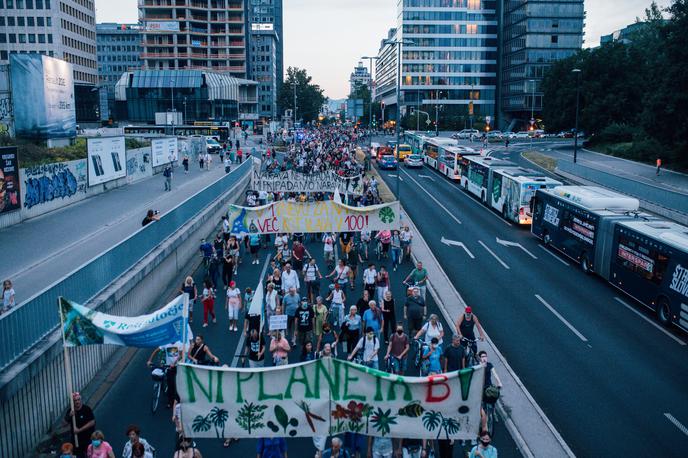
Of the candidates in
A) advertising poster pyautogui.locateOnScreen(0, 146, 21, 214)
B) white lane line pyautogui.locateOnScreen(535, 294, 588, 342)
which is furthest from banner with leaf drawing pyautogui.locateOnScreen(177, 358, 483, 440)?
advertising poster pyautogui.locateOnScreen(0, 146, 21, 214)

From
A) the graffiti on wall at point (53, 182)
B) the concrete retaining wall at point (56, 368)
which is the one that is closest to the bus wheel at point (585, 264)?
the concrete retaining wall at point (56, 368)

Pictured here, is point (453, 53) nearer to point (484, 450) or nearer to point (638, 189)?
point (638, 189)

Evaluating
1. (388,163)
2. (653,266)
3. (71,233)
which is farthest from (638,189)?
(71,233)

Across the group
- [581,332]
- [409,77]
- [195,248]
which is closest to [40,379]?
[581,332]

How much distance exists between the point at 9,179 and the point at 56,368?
53.6ft

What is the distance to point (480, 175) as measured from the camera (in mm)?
44156

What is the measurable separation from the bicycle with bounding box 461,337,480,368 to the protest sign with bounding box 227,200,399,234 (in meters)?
7.99

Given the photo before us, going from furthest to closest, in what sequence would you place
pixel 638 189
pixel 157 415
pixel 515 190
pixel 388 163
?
pixel 388 163, pixel 638 189, pixel 515 190, pixel 157 415

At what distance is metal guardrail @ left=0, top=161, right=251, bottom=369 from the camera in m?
10.9

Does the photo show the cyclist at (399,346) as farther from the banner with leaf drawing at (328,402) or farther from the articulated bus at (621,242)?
the articulated bus at (621,242)

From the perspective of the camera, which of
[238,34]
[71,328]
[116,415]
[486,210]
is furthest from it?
[238,34]

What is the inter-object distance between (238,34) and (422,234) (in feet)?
385

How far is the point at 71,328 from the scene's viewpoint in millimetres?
10273

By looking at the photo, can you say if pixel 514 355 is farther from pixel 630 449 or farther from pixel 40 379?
pixel 40 379
